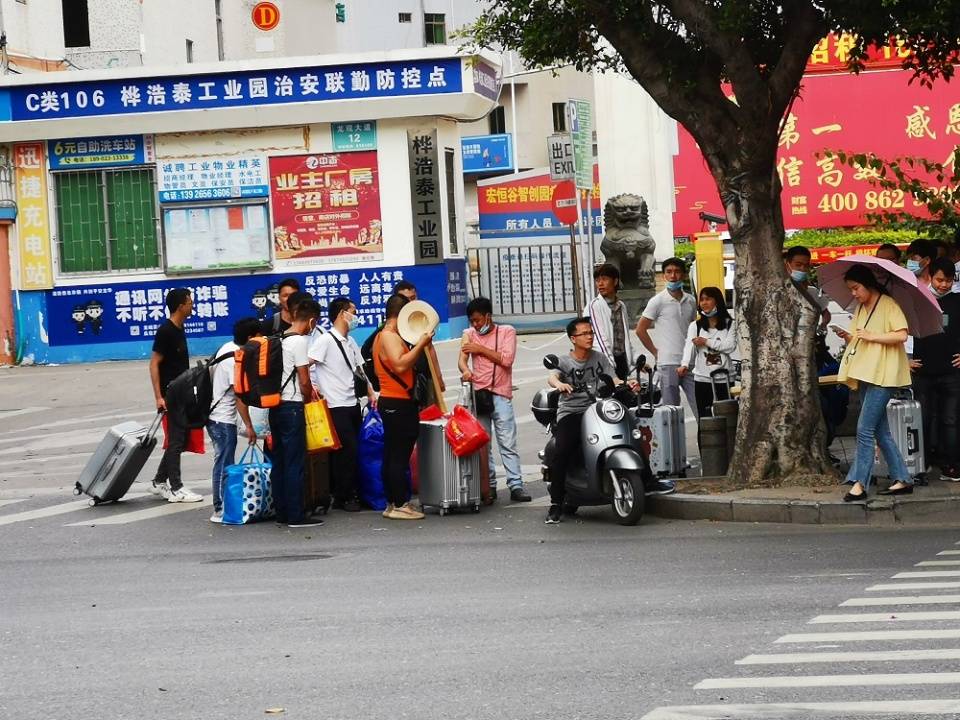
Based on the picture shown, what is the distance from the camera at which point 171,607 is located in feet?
31.7

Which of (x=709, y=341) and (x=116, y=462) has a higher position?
(x=709, y=341)

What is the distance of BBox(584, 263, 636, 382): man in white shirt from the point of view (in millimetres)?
14352

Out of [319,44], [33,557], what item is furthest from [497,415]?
[319,44]

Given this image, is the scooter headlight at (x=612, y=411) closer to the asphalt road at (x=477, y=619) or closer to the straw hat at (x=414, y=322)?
the asphalt road at (x=477, y=619)

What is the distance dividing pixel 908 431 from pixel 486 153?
50.6m

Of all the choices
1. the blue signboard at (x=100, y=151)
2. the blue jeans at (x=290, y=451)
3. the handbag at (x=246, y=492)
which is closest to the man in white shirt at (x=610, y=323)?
the blue jeans at (x=290, y=451)

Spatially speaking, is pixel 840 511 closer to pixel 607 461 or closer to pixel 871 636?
pixel 607 461

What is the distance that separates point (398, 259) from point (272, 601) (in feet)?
65.1

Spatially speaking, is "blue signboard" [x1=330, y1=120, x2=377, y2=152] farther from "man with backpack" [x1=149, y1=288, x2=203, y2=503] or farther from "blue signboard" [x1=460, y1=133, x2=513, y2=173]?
"blue signboard" [x1=460, y1=133, x2=513, y2=173]

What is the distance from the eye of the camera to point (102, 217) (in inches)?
1184

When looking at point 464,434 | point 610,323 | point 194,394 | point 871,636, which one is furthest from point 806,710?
point 194,394

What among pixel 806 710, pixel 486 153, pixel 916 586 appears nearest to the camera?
pixel 806 710

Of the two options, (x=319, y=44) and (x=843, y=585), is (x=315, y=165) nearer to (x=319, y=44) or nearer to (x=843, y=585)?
(x=319, y=44)

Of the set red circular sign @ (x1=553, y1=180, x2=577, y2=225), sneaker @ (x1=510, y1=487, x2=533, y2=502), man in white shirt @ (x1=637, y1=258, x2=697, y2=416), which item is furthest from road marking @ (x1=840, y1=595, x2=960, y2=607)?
red circular sign @ (x1=553, y1=180, x2=577, y2=225)
